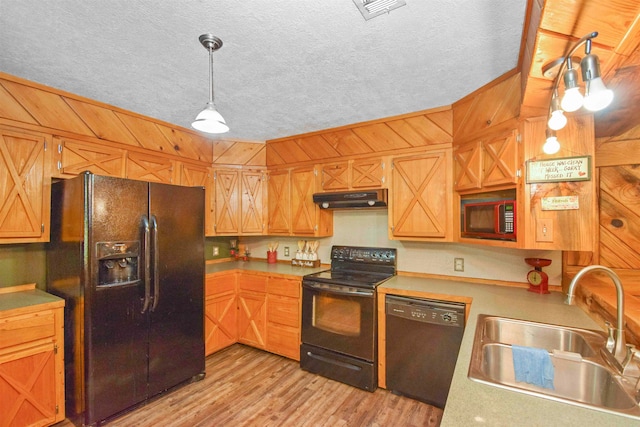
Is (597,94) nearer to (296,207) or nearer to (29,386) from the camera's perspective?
(296,207)

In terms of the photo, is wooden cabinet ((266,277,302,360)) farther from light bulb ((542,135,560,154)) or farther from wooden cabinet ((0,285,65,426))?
light bulb ((542,135,560,154))

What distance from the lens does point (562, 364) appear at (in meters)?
1.24

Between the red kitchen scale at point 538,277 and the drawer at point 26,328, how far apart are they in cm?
359

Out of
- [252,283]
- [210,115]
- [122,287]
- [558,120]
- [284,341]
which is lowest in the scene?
[284,341]

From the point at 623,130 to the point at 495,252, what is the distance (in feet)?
4.02

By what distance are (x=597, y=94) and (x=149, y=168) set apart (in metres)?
3.24

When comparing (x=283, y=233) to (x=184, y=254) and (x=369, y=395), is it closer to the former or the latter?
(x=184, y=254)

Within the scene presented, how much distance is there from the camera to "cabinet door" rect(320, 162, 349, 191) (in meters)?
3.03

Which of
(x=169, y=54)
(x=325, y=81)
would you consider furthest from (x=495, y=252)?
(x=169, y=54)

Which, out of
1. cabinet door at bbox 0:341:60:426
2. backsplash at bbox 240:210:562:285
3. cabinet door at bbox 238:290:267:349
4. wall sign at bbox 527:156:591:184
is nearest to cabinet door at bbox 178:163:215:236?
cabinet door at bbox 238:290:267:349

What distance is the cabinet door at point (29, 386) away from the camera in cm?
179

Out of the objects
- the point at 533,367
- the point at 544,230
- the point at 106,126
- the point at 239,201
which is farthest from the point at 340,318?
the point at 106,126

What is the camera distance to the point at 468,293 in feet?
7.26

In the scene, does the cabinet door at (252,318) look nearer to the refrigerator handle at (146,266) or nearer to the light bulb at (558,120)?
the refrigerator handle at (146,266)
